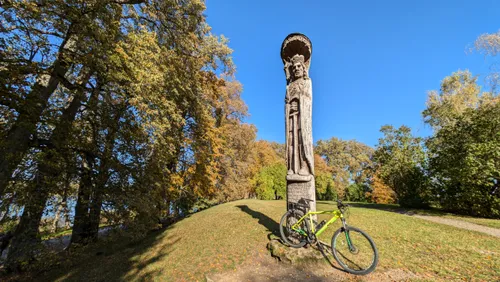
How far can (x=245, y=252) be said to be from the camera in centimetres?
531

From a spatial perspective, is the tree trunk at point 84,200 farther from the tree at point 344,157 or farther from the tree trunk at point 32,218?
the tree at point 344,157

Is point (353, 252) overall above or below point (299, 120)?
below

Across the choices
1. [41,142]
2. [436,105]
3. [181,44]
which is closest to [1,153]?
[41,142]

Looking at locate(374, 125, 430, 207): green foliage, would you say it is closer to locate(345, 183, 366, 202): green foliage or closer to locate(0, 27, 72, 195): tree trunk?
locate(345, 183, 366, 202): green foliage

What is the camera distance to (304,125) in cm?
550

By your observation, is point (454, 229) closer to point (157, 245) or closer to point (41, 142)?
point (157, 245)

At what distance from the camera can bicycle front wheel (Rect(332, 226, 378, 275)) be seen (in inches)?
156

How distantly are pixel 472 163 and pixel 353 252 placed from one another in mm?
9564

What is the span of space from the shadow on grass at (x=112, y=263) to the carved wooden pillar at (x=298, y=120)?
400 cm

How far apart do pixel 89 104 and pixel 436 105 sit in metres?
23.4

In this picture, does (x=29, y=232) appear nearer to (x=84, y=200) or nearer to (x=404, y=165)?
(x=84, y=200)

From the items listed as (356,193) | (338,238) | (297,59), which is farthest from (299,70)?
(356,193)

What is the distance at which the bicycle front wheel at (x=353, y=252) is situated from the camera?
397cm

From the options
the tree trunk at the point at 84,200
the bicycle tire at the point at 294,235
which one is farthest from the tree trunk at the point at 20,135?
the bicycle tire at the point at 294,235
